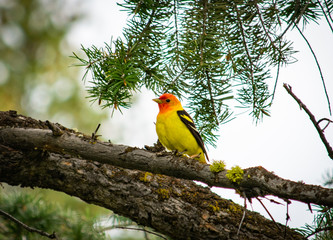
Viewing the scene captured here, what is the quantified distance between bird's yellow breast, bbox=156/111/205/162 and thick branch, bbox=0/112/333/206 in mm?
1707

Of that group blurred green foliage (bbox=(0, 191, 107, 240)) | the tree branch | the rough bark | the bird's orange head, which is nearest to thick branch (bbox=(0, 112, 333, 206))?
the rough bark

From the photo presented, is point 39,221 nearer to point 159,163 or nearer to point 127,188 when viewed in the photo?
point 127,188

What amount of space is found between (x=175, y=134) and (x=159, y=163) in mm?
1784

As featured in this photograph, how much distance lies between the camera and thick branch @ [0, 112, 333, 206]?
1.73m

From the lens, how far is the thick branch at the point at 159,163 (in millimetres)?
1731

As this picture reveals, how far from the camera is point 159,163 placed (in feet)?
7.07

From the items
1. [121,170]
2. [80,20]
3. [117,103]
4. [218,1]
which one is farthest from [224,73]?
[80,20]

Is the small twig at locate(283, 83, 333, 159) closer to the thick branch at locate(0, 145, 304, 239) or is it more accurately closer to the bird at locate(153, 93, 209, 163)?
the thick branch at locate(0, 145, 304, 239)

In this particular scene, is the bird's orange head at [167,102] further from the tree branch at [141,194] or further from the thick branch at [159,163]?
the thick branch at [159,163]

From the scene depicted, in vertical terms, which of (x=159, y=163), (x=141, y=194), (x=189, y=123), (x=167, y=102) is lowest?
(x=141, y=194)

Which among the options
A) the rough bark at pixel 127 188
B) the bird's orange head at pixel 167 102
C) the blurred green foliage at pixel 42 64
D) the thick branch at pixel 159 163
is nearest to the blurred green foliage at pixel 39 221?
the rough bark at pixel 127 188

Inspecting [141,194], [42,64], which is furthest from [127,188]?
[42,64]

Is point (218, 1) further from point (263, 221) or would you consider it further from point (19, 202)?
point (19, 202)

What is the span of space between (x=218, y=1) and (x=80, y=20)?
8387mm
